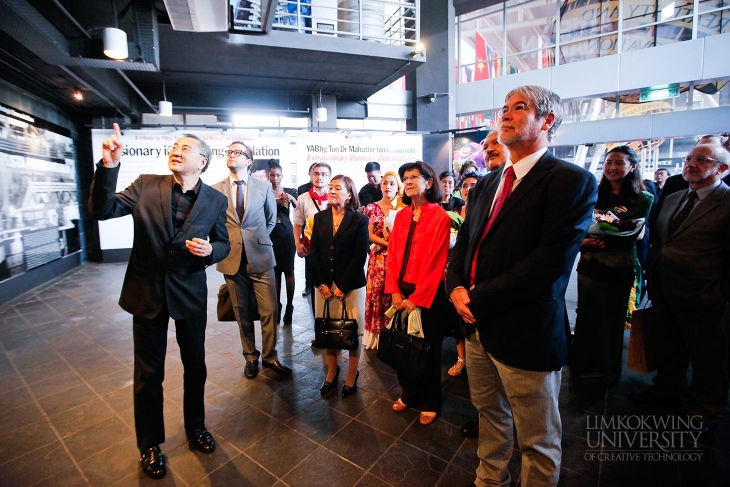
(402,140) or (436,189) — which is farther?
(402,140)

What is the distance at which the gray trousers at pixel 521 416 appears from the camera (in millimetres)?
1549

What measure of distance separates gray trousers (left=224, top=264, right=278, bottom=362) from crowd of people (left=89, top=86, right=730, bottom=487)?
0.05 feet

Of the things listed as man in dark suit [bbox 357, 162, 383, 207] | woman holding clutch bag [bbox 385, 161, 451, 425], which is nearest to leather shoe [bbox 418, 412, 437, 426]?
woman holding clutch bag [bbox 385, 161, 451, 425]

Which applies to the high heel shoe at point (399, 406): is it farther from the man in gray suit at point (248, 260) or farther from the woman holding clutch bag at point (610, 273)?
the woman holding clutch bag at point (610, 273)

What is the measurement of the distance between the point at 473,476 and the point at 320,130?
7930 millimetres

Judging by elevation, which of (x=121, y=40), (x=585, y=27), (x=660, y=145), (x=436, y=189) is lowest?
(x=436, y=189)

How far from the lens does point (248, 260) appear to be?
3.12 meters

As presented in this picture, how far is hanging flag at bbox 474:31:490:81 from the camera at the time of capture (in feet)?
41.4

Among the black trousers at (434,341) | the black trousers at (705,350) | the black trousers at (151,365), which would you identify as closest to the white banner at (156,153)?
the black trousers at (151,365)

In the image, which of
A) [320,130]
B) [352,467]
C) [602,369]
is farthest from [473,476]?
[320,130]

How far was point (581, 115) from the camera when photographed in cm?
1146

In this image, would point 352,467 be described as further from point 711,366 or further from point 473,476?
point 711,366

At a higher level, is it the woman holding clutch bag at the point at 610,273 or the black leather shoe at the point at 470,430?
the woman holding clutch bag at the point at 610,273

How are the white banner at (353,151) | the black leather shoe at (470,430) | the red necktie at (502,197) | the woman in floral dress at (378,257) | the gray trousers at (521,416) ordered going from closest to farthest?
the gray trousers at (521,416) < the red necktie at (502,197) < the black leather shoe at (470,430) < the woman in floral dress at (378,257) < the white banner at (353,151)
